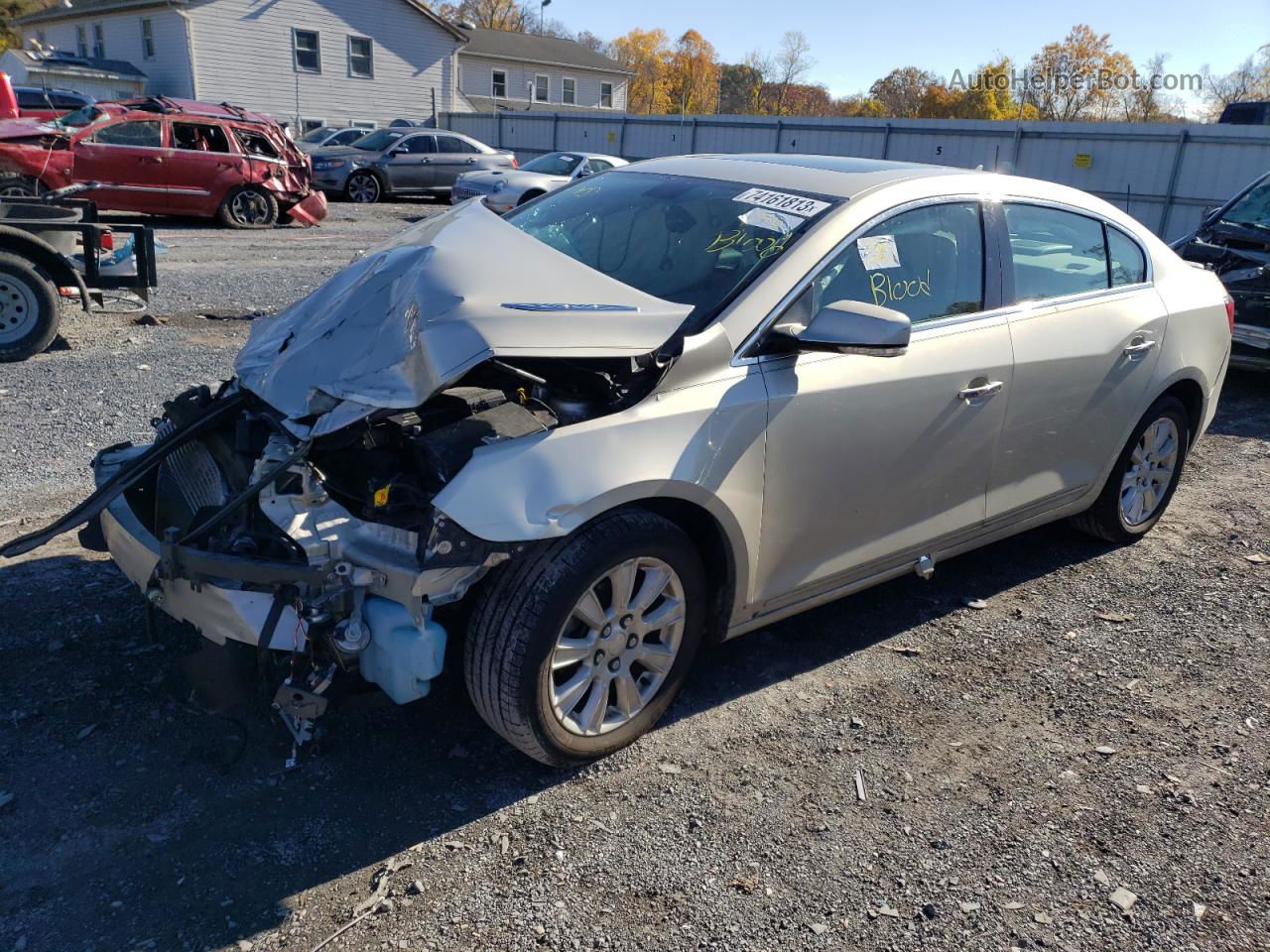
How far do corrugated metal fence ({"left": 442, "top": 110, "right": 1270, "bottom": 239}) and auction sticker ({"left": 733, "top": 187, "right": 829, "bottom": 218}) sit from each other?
16.5 meters

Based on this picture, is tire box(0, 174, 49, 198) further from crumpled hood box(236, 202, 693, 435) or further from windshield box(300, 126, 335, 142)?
windshield box(300, 126, 335, 142)

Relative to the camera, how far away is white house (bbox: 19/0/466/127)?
32.2 m

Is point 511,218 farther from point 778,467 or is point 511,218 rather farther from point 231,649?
point 231,649

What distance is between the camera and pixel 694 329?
3234 mm

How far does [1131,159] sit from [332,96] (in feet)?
88.1

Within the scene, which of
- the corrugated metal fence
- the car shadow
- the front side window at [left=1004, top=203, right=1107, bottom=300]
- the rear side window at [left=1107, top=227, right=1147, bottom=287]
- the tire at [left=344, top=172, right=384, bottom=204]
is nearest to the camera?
the car shadow

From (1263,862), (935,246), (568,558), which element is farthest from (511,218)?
(1263,862)

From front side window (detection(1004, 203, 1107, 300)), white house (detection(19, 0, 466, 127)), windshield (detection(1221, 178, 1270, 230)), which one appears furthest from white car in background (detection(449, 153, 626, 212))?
white house (detection(19, 0, 466, 127))

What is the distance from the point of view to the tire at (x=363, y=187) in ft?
71.7

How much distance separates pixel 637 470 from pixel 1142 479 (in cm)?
332

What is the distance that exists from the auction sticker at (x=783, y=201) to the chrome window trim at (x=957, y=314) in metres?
0.18

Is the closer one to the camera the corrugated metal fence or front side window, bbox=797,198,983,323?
front side window, bbox=797,198,983,323

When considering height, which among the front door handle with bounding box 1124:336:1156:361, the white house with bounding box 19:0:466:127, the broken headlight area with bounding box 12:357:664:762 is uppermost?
the white house with bounding box 19:0:466:127

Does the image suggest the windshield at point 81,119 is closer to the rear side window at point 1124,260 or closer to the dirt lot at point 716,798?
the dirt lot at point 716,798
